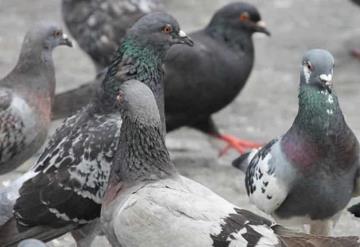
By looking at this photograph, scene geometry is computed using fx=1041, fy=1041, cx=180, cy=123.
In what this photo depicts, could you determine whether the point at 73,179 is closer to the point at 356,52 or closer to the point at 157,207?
the point at 157,207

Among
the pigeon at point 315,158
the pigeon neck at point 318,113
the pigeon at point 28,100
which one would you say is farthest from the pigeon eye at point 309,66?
the pigeon at point 28,100

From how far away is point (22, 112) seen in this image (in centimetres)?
704

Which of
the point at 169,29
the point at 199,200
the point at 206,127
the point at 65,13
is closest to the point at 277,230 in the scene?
the point at 199,200

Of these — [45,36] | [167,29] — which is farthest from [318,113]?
[45,36]

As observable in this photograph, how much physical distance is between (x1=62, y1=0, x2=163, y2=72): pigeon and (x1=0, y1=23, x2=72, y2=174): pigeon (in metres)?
1.82

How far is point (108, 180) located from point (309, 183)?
1175 millimetres

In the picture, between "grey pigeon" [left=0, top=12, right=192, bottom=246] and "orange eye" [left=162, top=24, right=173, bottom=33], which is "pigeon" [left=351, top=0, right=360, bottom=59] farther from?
"grey pigeon" [left=0, top=12, right=192, bottom=246]

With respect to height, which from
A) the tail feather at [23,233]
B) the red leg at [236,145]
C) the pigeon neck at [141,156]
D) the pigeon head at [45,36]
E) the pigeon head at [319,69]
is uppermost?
the pigeon head at [319,69]

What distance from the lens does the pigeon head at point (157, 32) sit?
6.65 m

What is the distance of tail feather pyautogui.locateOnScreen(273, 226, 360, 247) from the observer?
16.9 ft

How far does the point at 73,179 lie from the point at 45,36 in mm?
1578

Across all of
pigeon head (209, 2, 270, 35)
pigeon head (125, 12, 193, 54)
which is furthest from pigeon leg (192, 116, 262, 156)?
pigeon head (125, 12, 193, 54)

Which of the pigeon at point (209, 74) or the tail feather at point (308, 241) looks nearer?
the tail feather at point (308, 241)

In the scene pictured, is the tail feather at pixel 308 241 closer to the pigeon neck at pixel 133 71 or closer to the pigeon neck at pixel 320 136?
the pigeon neck at pixel 320 136
